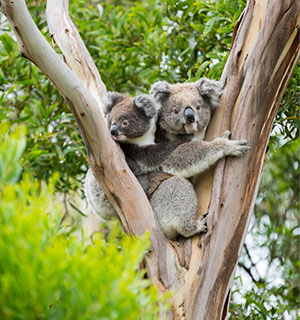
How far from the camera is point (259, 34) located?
306 cm

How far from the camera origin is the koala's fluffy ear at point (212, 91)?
3.40 metres

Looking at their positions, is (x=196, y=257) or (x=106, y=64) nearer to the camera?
(x=196, y=257)

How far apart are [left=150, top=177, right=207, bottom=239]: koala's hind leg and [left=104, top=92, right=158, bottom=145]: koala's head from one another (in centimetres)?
42

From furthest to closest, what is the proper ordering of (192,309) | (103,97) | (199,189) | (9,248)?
(103,97) → (199,189) → (192,309) → (9,248)

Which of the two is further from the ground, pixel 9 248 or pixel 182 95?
pixel 182 95

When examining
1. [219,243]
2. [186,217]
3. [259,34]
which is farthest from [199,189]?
[259,34]

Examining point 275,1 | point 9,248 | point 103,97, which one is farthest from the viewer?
point 103,97

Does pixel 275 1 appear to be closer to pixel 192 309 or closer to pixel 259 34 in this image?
pixel 259 34

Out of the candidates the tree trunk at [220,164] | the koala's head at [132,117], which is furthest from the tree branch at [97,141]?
the koala's head at [132,117]

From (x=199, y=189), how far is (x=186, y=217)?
261 millimetres

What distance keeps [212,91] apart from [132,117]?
0.62 meters

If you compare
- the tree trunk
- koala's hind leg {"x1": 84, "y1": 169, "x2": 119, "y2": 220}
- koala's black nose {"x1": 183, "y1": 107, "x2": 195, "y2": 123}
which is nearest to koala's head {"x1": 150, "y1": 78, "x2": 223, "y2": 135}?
koala's black nose {"x1": 183, "y1": 107, "x2": 195, "y2": 123}

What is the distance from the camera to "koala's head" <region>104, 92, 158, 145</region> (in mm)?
3535

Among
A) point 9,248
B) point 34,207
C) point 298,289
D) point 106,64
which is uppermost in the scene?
point 106,64
